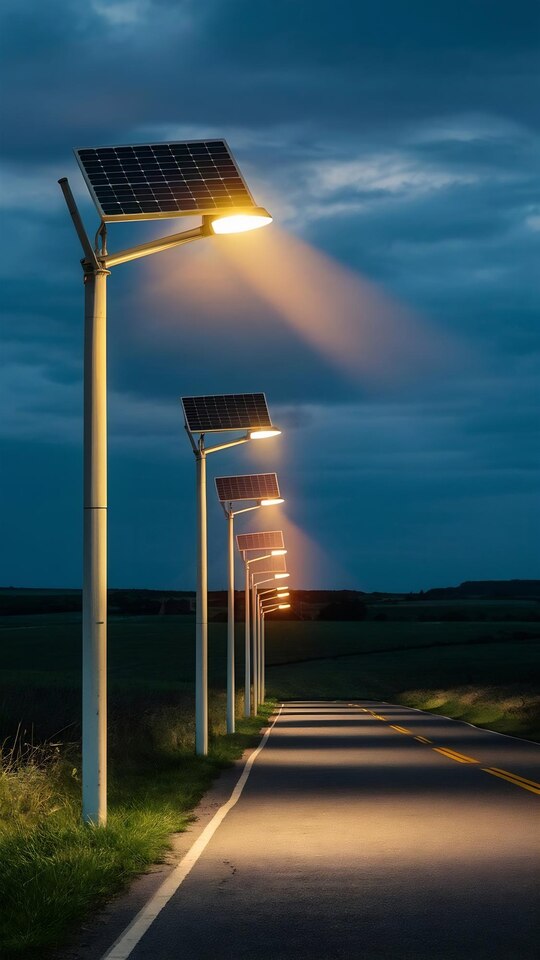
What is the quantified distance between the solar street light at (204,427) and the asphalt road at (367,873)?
523 centimetres

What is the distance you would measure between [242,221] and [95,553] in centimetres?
377

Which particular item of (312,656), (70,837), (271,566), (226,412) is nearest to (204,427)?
(226,412)

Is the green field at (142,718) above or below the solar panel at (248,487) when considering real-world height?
below

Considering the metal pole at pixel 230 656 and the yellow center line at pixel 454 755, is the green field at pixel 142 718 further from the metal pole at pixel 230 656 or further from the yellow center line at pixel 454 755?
the yellow center line at pixel 454 755

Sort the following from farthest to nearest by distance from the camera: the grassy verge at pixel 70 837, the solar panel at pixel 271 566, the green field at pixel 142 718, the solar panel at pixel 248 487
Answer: the solar panel at pixel 271 566 < the solar panel at pixel 248 487 < the green field at pixel 142 718 < the grassy verge at pixel 70 837

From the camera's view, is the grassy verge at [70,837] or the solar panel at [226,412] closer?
the grassy verge at [70,837]

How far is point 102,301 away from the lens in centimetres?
1488

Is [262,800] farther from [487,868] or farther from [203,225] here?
[203,225]

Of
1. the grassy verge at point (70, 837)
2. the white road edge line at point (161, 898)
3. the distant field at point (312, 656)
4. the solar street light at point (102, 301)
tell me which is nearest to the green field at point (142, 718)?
→ the grassy verge at point (70, 837)

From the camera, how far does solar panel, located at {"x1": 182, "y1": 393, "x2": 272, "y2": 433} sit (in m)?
29.0

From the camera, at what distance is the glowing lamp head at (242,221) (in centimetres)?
A: 1438

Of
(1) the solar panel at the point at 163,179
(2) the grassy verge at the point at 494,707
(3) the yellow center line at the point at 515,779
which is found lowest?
(3) the yellow center line at the point at 515,779

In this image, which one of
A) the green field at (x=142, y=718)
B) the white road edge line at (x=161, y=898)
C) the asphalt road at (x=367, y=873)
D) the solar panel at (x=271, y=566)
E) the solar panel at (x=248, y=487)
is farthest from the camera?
the solar panel at (x=271, y=566)

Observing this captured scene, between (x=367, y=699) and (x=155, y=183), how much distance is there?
3092 inches
